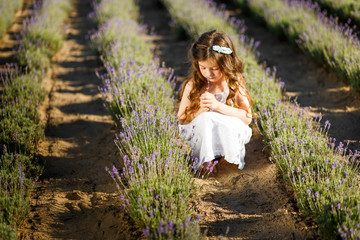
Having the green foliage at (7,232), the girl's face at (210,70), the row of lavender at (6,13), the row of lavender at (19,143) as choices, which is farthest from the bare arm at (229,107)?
the row of lavender at (6,13)

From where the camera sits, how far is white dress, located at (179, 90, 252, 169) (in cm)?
296

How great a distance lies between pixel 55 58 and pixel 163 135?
4114 mm

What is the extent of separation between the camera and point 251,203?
280cm

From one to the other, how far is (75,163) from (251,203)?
190 centimetres

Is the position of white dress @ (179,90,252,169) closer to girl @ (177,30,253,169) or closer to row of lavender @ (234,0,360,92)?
girl @ (177,30,253,169)

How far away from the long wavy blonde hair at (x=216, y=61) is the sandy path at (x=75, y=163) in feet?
3.59

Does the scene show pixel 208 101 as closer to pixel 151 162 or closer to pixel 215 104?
pixel 215 104

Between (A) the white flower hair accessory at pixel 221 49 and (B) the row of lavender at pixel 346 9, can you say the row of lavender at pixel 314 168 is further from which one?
(B) the row of lavender at pixel 346 9

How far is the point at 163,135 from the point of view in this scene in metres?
3.06

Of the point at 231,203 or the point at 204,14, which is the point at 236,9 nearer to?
the point at 204,14

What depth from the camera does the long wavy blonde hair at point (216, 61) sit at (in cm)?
292

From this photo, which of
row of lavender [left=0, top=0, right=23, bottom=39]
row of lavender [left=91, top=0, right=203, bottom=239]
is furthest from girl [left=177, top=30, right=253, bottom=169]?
row of lavender [left=0, top=0, right=23, bottom=39]

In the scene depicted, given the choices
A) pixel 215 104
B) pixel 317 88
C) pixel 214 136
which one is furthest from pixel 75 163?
pixel 317 88

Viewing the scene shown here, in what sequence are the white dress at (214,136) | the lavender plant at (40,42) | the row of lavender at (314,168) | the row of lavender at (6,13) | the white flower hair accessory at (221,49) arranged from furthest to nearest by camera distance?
the row of lavender at (6,13) → the lavender plant at (40,42) → the white dress at (214,136) → the white flower hair accessory at (221,49) → the row of lavender at (314,168)
